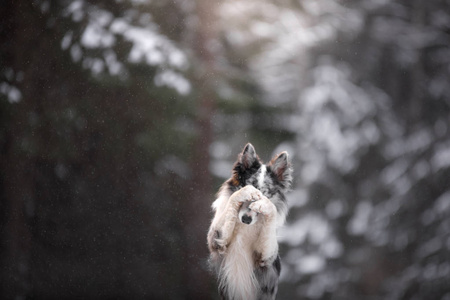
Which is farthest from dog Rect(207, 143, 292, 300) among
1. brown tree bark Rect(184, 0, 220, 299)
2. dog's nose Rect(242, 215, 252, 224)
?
brown tree bark Rect(184, 0, 220, 299)

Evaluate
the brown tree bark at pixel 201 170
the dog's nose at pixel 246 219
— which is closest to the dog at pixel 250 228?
the dog's nose at pixel 246 219

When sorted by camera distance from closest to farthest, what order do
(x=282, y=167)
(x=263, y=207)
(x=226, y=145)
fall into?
(x=263, y=207)
(x=282, y=167)
(x=226, y=145)

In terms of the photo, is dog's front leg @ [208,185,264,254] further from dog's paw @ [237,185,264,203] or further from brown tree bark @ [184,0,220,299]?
brown tree bark @ [184,0,220,299]

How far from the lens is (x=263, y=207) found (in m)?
0.99

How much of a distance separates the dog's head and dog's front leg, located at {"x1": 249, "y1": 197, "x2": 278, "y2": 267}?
0.07m

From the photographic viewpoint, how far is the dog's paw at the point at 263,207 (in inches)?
38.9

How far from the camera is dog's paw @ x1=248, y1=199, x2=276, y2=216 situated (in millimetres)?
987

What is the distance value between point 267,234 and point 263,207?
0.26ft

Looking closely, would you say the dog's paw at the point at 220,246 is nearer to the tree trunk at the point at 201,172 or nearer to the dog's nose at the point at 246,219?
the dog's nose at the point at 246,219

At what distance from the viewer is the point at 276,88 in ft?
4.34

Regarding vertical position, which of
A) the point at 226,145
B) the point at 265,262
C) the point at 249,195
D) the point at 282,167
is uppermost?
the point at 226,145

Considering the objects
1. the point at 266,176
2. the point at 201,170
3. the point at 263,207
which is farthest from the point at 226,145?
the point at 263,207

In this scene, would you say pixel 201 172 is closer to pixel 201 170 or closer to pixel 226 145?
pixel 201 170

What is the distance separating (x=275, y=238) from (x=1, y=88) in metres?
1.08
